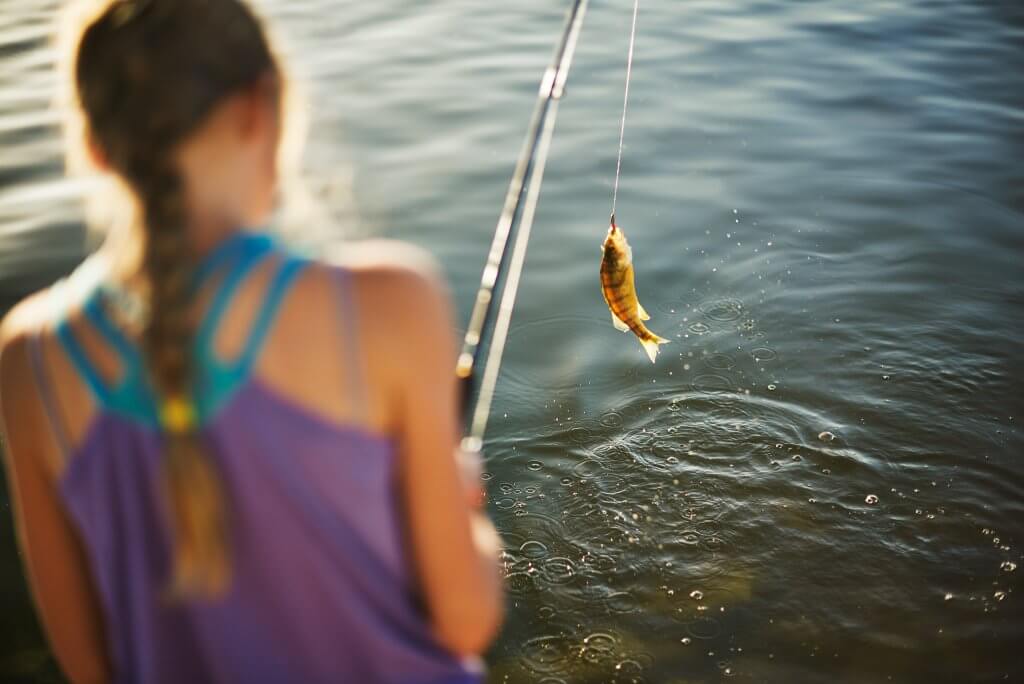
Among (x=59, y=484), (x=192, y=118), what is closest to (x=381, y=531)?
(x=59, y=484)

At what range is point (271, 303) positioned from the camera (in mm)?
1098

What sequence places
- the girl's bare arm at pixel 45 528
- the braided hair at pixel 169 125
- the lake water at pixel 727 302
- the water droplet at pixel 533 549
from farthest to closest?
the water droplet at pixel 533 549 → the lake water at pixel 727 302 → the girl's bare arm at pixel 45 528 → the braided hair at pixel 169 125

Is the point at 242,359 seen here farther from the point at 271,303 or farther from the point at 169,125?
the point at 169,125

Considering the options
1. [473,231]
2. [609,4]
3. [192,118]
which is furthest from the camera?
[609,4]

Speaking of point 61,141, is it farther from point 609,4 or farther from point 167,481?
point 167,481

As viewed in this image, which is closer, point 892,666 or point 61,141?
point 892,666

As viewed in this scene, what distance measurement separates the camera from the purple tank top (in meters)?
1.13

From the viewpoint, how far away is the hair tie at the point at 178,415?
111cm

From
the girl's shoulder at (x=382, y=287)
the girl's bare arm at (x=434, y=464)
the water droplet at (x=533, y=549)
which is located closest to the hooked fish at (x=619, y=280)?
the water droplet at (x=533, y=549)

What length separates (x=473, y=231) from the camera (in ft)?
19.1

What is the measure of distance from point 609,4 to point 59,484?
909 centimetres

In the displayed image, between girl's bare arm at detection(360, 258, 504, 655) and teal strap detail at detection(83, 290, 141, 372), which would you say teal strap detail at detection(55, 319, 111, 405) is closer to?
teal strap detail at detection(83, 290, 141, 372)

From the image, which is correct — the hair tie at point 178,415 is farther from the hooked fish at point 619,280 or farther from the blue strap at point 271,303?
the hooked fish at point 619,280

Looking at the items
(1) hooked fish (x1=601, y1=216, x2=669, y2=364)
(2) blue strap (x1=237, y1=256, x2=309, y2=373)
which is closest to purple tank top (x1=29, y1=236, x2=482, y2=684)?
(2) blue strap (x1=237, y1=256, x2=309, y2=373)
